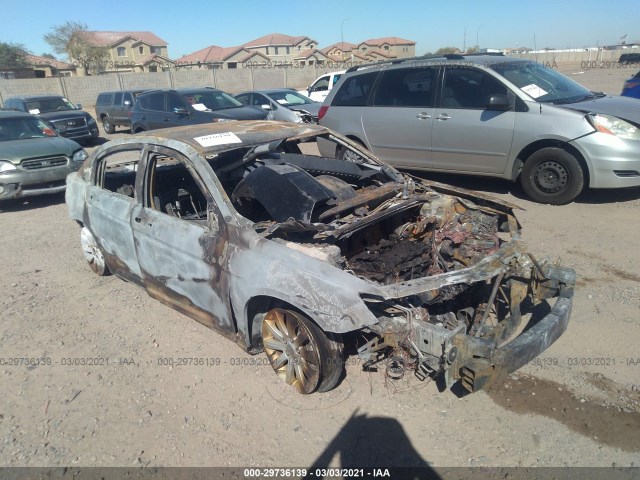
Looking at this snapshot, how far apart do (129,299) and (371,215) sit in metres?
2.63

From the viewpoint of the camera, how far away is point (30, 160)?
313 inches

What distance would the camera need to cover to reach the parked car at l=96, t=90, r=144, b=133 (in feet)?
55.7

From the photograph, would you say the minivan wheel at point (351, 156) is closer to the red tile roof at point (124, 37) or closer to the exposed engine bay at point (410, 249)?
the exposed engine bay at point (410, 249)

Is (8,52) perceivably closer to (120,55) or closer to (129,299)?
(120,55)

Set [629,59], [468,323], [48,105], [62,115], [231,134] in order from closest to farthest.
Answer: [468,323]
[231,134]
[62,115]
[48,105]
[629,59]

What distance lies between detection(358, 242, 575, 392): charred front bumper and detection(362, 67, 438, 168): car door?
4.20 metres

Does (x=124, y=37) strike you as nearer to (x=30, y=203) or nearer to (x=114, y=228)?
(x=30, y=203)

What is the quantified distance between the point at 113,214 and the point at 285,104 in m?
10.9

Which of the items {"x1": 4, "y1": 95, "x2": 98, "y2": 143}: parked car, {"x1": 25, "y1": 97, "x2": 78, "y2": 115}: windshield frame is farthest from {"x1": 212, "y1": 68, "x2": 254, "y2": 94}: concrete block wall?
{"x1": 4, "y1": 95, "x2": 98, "y2": 143}: parked car

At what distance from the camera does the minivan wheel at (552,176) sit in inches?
240

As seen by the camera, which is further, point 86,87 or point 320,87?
point 86,87

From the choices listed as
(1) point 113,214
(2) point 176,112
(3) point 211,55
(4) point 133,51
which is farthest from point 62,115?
(3) point 211,55

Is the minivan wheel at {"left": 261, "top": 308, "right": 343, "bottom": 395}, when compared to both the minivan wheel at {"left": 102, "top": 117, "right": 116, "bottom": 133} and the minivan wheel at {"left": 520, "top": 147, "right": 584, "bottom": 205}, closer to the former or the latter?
the minivan wheel at {"left": 520, "top": 147, "right": 584, "bottom": 205}

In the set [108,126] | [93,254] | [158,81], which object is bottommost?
[93,254]
